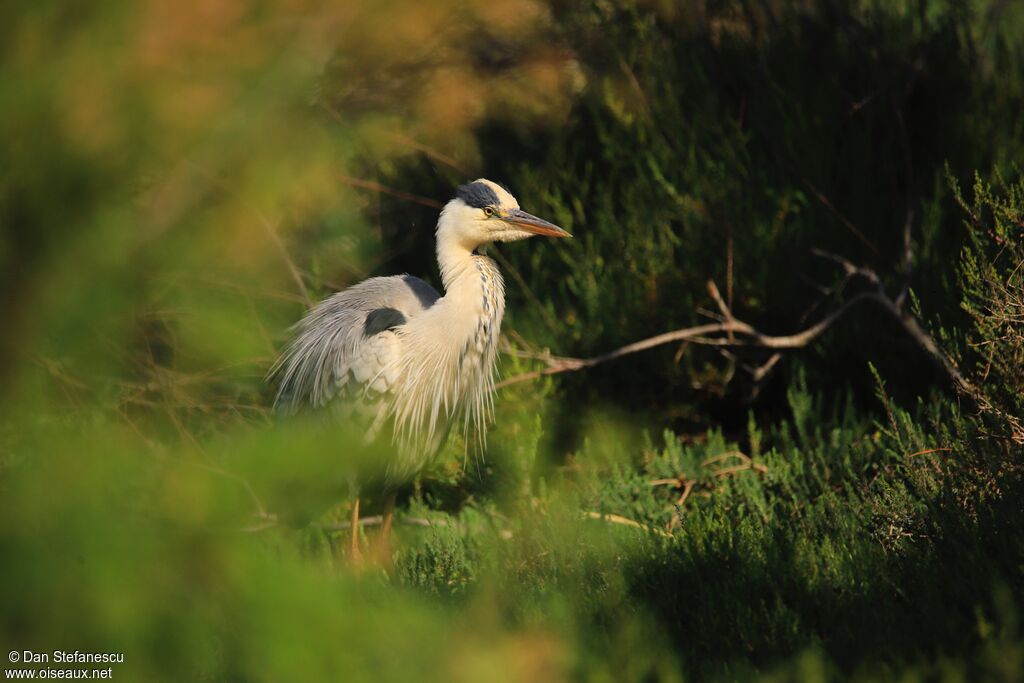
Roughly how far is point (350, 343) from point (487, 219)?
0.86 m

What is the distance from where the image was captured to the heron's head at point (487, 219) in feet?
13.9

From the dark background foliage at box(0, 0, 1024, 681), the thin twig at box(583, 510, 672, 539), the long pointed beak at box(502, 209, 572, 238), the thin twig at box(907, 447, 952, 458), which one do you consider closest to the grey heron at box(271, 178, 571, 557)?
the long pointed beak at box(502, 209, 572, 238)

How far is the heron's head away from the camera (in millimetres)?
4246

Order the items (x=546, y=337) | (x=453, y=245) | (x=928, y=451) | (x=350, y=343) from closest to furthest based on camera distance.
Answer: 1. (x=928, y=451)
2. (x=453, y=245)
3. (x=350, y=343)
4. (x=546, y=337)

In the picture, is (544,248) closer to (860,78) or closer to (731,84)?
(731,84)

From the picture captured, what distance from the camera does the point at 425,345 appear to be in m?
4.38

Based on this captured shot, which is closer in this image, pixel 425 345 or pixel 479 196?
pixel 479 196

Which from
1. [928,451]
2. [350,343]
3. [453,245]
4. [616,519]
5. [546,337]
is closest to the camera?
[928,451]

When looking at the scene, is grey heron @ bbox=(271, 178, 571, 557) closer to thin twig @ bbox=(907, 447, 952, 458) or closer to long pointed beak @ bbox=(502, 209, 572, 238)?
long pointed beak @ bbox=(502, 209, 572, 238)

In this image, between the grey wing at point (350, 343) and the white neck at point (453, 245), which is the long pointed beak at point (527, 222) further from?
the grey wing at point (350, 343)

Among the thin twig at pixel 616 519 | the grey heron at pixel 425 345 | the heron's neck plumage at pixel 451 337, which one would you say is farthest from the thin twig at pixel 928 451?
the heron's neck plumage at pixel 451 337

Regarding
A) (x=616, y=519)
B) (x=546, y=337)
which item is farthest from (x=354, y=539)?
(x=546, y=337)

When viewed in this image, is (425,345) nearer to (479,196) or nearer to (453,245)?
(453,245)

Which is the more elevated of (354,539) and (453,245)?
(453,245)
